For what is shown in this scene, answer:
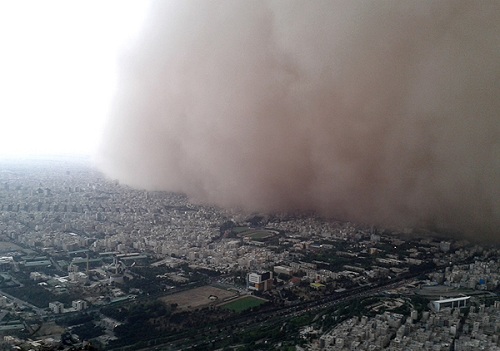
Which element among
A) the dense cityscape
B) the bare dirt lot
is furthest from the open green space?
the bare dirt lot

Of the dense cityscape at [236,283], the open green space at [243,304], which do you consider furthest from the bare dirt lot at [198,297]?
the open green space at [243,304]

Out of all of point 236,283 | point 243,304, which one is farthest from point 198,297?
point 236,283

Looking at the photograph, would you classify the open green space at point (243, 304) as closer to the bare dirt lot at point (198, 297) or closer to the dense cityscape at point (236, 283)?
the dense cityscape at point (236, 283)

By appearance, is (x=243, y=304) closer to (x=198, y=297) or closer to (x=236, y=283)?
(x=198, y=297)

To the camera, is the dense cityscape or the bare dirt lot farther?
the bare dirt lot

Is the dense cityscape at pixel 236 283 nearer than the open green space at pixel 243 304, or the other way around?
the dense cityscape at pixel 236 283

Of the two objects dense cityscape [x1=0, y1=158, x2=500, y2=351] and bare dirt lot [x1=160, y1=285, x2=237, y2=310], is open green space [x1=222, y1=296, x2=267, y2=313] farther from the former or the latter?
bare dirt lot [x1=160, y1=285, x2=237, y2=310]
